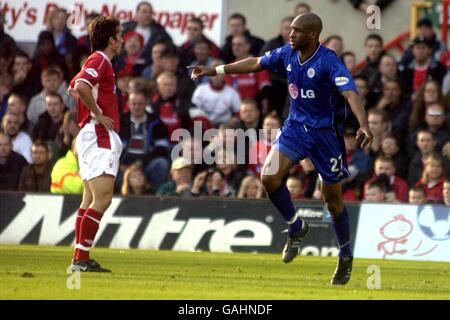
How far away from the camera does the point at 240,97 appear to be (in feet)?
73.0

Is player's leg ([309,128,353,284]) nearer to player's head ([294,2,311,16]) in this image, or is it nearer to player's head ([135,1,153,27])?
player's head ([294,2,311,16])

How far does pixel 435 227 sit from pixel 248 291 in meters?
6.83

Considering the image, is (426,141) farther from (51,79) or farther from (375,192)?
(51,79)

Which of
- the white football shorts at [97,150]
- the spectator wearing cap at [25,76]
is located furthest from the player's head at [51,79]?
the white football shorts at [97,150]

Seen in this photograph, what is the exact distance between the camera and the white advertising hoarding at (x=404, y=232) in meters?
18.9

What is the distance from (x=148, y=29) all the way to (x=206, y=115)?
220 centimetres

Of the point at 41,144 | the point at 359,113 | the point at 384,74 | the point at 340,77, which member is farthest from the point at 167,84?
the point at 359,113

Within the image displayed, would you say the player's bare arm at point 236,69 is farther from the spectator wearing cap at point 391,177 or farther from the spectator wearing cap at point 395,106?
the spectator wearing cap at point 395,106

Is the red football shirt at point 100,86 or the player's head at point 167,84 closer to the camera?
the red football shirt at point 100,86

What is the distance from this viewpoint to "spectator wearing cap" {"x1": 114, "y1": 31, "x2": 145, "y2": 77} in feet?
74.9

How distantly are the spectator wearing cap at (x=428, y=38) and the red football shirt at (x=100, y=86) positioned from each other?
8.23 metres

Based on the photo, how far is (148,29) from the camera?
23141 mm

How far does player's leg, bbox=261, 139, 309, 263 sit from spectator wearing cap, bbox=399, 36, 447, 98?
7.58m

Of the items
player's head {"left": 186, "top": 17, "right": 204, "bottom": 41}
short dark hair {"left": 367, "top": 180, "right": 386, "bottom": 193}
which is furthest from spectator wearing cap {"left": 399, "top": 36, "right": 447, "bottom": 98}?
player's head {"left": 186, "top": 17, "right": 204, "bottom": 41}
